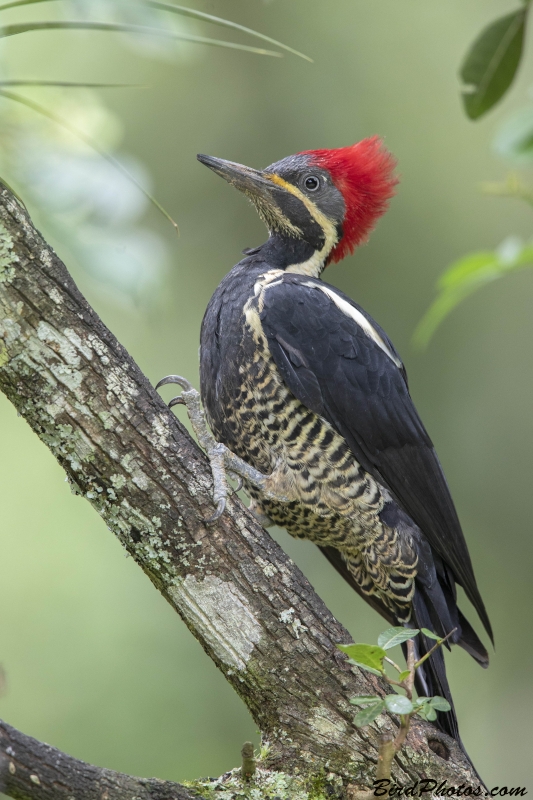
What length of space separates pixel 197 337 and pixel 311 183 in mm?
2269

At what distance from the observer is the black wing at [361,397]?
261cm

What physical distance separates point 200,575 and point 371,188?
6.08 feet

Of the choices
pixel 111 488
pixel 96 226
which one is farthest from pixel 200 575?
pixel 96 226

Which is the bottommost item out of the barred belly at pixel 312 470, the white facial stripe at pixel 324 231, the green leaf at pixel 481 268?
the green leaf at pixel 481 268

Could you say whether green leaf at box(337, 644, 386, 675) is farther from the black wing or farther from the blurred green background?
the blurred green background

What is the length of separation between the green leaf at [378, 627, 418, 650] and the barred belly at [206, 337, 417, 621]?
90cm

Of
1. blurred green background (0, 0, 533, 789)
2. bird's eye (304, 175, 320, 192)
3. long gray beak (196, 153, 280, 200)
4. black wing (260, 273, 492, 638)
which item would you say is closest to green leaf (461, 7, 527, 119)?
black wing (260, 273, 492, 638)

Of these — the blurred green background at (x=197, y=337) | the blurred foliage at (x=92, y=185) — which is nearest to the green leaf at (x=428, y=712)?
the blurred foliage at (x=92, y=185)

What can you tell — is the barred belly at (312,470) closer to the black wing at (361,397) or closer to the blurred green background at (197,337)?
the black wing at (361,397)

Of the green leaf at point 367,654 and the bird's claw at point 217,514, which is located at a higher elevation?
the bird's claw at point 217,514

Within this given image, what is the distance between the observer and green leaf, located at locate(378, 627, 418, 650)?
1.68 m

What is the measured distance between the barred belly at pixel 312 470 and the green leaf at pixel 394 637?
2.97 feet

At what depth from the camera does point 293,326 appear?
2625 millimetres

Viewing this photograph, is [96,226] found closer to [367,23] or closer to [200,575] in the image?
[200,575]
